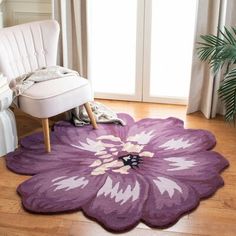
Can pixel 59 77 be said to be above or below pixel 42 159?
above

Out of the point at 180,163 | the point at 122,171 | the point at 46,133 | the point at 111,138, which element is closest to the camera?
the point at 122,171

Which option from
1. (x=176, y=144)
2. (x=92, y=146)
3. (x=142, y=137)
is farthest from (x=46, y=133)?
(x=176, y=144)

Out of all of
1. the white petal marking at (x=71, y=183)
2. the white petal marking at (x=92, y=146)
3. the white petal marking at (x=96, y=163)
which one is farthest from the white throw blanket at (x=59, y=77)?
the white petal marking at (x=71, y=183)

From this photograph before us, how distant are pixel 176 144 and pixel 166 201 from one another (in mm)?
763

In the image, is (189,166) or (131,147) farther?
(131,147)

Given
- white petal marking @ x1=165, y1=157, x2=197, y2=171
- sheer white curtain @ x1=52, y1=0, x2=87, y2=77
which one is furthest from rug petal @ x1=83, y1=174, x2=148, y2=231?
sheer white curtain @ x1=52, y1=0, x2=87, y2=77

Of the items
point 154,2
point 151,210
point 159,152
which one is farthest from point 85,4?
point 151,210

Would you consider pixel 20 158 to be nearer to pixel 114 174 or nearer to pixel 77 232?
pixel 114 174

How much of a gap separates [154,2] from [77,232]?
218 cm

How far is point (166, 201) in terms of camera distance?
7.48ft

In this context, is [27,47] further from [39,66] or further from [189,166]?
[189,166]

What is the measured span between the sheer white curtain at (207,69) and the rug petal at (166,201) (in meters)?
1.16

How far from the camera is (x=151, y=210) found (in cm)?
221

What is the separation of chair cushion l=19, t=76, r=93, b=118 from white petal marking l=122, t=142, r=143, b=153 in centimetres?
47
